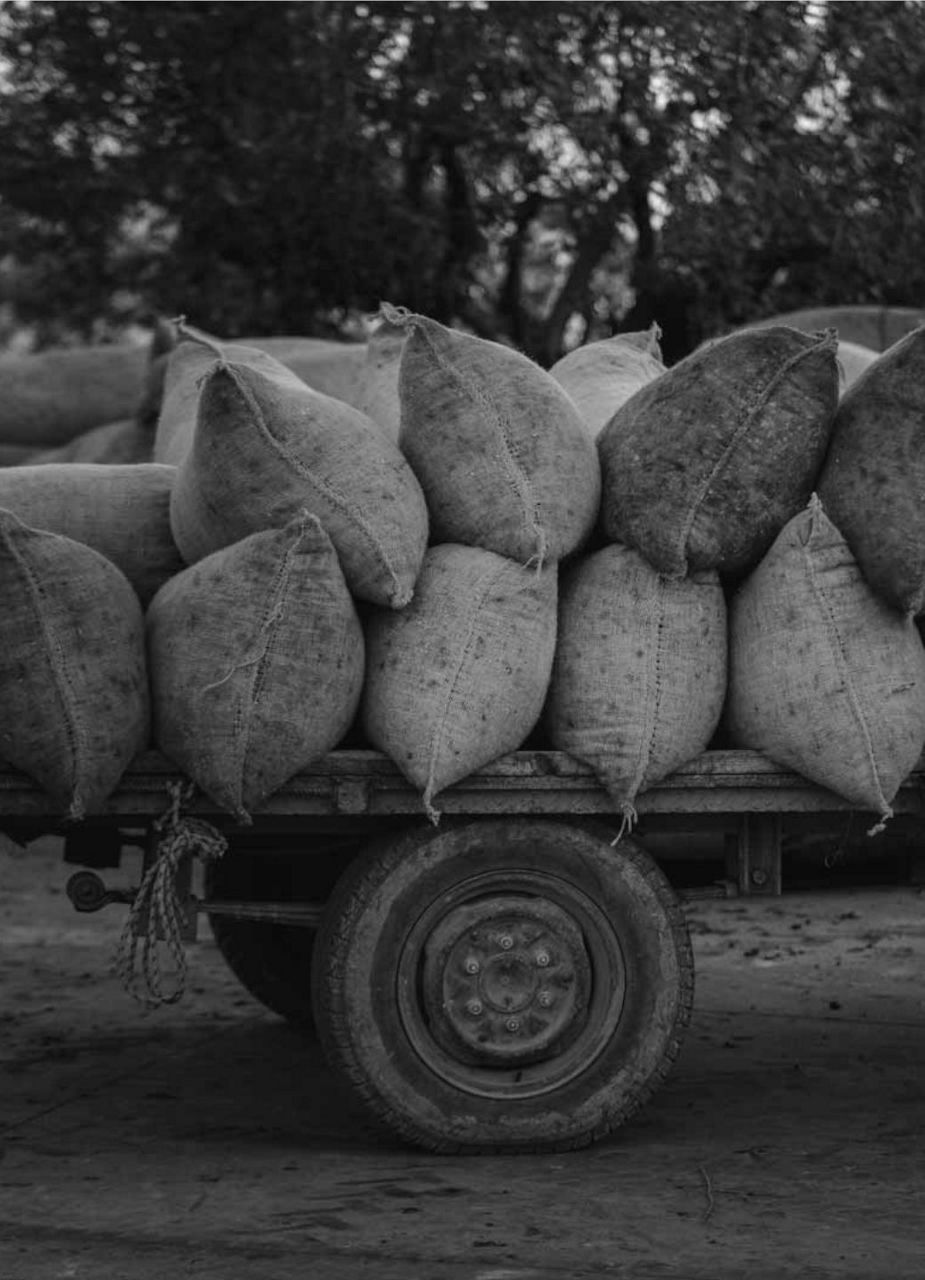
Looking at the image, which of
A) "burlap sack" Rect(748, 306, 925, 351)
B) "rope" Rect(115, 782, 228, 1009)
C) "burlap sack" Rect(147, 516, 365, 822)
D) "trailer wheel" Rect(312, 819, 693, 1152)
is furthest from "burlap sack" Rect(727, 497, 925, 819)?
"burlap sack" Rect(748, 306, 925, 351)

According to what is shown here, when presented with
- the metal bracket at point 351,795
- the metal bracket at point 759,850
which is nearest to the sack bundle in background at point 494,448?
the metal bracket at point 351,795

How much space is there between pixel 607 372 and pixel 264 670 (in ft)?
5.00

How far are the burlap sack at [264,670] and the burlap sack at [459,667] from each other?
0.11m

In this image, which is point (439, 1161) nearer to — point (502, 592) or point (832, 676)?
point (502, 592)

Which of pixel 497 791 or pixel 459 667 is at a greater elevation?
pixel 459 667

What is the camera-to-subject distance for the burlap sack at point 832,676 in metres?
3.96

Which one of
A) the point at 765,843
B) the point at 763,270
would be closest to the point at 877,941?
the point at 765,843

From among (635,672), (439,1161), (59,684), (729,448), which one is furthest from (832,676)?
(59,684)

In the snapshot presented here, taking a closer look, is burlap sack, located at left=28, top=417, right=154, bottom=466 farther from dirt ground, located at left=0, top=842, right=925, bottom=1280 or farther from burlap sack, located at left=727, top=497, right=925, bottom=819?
burlap sack, located at left=727, top=497, right=925, bottom=819

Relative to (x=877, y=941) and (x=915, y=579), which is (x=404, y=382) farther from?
(x=877, y=941)

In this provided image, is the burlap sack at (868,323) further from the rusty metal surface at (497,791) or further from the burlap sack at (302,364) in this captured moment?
the rusty metal surface at (497,791)

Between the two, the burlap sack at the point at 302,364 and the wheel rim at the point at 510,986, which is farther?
the burlap sack at the point at 302,364

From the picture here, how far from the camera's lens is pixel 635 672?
13.1 feet

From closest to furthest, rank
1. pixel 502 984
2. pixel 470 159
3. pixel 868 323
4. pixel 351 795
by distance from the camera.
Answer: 1. pixel 351 795
2. pixel 502 984
3. pixel 868 323
4. pixel 470 159
